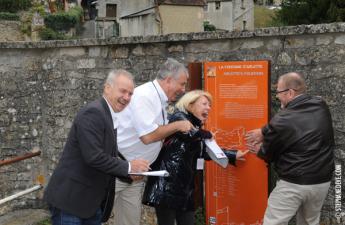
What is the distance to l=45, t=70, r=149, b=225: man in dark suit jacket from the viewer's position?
10.1 feet

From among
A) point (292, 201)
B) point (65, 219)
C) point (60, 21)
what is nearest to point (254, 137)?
point (292, 201)

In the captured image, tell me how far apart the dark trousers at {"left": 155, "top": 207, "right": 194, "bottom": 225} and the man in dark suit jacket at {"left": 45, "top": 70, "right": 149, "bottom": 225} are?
35.1 inches

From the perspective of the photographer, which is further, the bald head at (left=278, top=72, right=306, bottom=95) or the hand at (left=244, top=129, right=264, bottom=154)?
the hand at (left=244, top=129, right=264, bottom=154)

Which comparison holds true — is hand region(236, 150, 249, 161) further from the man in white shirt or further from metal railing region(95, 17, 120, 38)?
metal railing region(95, 17, 120, 38)

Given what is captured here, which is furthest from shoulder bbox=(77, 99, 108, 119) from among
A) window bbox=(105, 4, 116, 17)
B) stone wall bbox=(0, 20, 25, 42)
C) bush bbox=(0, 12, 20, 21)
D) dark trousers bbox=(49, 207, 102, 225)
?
window bbox=(105, 4, 116, 17)

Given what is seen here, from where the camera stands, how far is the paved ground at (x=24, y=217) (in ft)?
19.5

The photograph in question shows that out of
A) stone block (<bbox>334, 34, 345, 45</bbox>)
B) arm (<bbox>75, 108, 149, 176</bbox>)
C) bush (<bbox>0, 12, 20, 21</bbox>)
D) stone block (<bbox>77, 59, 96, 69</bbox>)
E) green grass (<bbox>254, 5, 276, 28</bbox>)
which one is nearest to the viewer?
arm (<bbox>75, 108, 149, 176</bbox>)

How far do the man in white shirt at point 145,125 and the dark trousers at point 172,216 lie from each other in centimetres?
24

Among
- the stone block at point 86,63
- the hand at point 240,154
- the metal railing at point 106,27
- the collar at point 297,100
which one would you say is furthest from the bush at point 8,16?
the collar at point 297,100

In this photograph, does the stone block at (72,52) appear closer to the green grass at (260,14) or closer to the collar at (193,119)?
the collar at (193,119)

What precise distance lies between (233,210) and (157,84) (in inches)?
64.7

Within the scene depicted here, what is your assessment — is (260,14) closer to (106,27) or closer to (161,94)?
(106,27)

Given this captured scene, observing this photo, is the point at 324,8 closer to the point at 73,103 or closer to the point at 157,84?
the point at 73,103

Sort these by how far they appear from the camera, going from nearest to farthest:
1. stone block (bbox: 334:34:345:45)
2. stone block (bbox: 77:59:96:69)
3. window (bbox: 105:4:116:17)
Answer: stone block (bbox: 334:34:345:45) < stone block (bbox: 77:59:96:69) < window (bbox: 105:4:116:17)
